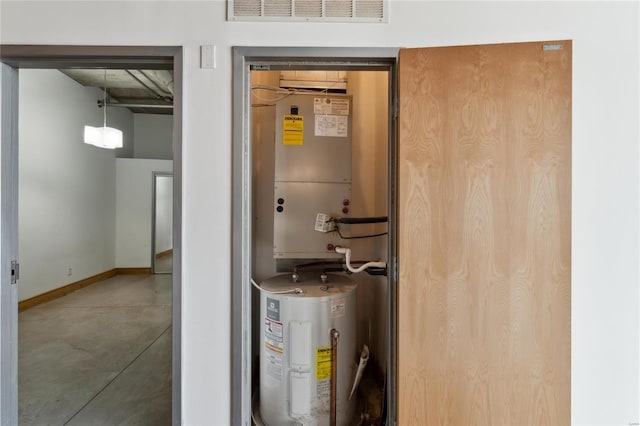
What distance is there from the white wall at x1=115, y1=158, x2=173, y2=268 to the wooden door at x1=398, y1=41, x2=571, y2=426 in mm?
5417

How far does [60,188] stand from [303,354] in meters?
4.62

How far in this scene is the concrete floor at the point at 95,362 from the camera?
1.78m

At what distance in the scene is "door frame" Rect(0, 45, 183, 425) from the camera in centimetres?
131

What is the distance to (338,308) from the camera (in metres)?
1.58

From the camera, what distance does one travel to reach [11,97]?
1398mm

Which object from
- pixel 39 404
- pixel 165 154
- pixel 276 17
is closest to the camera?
pixel 276 17

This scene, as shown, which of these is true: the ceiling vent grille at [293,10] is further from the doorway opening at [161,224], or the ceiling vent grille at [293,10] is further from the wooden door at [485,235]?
the doorway opening at [161,224]

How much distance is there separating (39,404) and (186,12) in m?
2.64

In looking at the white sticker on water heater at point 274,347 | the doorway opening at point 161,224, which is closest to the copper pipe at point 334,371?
the white sticker on water heater at point 274,347

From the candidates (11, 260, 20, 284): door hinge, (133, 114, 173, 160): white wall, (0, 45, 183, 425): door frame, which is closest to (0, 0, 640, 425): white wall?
(0, 45, 183, 425): door frame

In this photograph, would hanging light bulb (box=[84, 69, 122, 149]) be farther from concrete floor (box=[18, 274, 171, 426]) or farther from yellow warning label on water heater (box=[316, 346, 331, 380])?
yellow warning label on water heater (box=[316, 346, 331, 380])

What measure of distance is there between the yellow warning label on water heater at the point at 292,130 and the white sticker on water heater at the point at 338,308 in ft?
3.48
